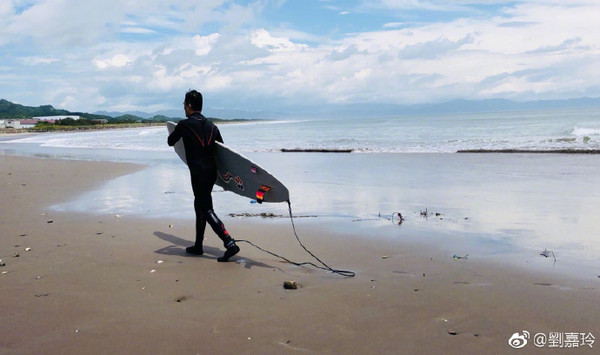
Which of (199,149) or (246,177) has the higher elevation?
(199,149)

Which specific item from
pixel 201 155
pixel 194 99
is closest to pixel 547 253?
pixel 201 155

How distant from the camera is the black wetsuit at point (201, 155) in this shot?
529 centimetres

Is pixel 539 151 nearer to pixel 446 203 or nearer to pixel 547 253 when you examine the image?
pixel 446 203

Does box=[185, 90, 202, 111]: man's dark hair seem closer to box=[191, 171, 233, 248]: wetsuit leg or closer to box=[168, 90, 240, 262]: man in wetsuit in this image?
box=[168, 90, 240, 262]: man in wetsuit

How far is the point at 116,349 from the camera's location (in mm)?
3131

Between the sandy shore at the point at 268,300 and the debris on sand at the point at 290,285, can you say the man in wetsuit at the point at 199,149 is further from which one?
the debris on sand at the point at 290,285

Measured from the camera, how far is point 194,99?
17.6 ft

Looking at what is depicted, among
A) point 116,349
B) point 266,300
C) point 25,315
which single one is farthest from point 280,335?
point 25,315

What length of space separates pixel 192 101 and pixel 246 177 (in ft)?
3.70

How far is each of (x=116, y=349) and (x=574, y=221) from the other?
6291mm

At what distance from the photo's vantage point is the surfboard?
5.53 m

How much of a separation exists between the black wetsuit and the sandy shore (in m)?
0.55

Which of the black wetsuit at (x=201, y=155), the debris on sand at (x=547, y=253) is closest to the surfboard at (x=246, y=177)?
the black wetsuit at (x=201, y=155)

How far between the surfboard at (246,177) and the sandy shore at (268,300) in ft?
2.29
